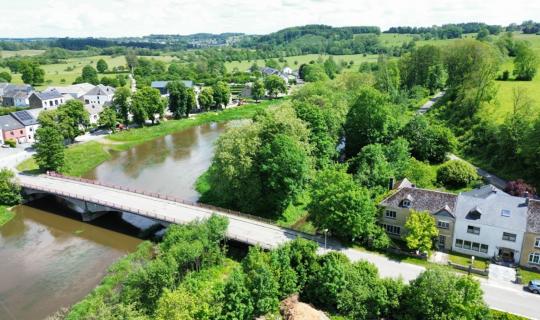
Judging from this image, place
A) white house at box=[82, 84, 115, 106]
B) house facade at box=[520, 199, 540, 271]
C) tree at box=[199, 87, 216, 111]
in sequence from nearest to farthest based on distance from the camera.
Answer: house facade at box=[520, 199, 540, 271] → white house at box=[82, 84, 115, 106] → tree at box=[199, 87, 216, 111]

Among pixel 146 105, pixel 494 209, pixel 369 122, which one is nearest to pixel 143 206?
pixel 369 122

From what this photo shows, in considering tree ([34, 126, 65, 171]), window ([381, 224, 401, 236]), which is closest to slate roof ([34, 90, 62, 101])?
tree ([34, 126, 65, 171])

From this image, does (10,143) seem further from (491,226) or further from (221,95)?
(491,226)

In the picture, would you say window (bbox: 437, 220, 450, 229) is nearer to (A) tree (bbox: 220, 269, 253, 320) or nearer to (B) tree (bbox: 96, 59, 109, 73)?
(A) tree (bbox: 220, 269, 253, 320)

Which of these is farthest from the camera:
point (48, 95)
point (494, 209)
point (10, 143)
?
point (48, 95)

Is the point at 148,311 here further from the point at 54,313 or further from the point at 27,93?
the point at 27,93

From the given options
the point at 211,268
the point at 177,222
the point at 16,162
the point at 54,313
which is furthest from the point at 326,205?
the point at 16,162
